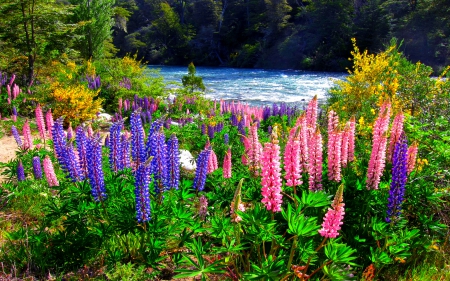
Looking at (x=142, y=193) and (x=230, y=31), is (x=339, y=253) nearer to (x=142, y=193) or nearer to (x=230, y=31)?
(x=142, y=193)

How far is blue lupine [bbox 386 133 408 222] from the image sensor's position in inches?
94.3

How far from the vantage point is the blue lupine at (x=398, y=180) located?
2395 millimetres

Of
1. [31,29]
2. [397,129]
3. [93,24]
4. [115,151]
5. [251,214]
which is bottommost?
[251,214]

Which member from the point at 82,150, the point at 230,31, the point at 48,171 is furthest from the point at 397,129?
the point at 230,31

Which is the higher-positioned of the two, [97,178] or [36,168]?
[97,178]

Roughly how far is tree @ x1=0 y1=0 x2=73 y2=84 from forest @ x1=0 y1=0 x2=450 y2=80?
0.10 ft

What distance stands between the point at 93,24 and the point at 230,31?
118ft

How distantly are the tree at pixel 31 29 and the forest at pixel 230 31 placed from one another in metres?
0.03

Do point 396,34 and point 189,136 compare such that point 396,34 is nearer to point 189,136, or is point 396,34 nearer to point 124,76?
point 124,76

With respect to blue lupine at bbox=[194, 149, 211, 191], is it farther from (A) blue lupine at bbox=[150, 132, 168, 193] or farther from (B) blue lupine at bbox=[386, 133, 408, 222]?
(B) blue lupine at bbox=[386, 133, 408, 222]

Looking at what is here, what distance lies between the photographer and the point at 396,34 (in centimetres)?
3444

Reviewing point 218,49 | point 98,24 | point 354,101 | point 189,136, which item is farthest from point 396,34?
point 189,136

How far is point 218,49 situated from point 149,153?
2031 inches

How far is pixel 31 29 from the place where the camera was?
1103cm
